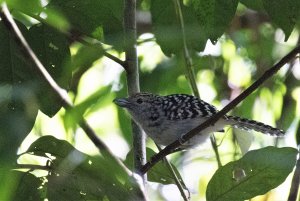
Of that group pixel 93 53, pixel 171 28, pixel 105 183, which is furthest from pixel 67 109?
pixel 171 28

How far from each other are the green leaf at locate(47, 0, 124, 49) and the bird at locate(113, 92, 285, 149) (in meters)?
1.40

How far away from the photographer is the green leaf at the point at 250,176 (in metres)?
2.33

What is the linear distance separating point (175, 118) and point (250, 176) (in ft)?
6.03

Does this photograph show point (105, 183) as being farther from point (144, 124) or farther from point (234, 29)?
point (234, 29)

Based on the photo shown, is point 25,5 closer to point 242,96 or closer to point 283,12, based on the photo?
point 242,96

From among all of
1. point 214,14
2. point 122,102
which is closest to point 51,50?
point 214,14

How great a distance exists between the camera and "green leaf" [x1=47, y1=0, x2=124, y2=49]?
2.32 meters

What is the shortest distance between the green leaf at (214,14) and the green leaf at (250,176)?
47 centimetres

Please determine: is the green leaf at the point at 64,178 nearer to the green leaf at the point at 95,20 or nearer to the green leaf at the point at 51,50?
the green leaf at the point at 51,50

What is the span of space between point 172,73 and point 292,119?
0.82 metres

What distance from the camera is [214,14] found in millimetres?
2229

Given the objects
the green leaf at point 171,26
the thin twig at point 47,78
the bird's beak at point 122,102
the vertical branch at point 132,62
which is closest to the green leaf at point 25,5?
the thin twig at point 47,78

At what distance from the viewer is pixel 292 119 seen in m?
3.53

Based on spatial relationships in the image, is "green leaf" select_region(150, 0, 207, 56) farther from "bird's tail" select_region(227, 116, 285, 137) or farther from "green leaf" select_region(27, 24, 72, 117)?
"bird's tail" select_region(227, 116, 285, 137)
